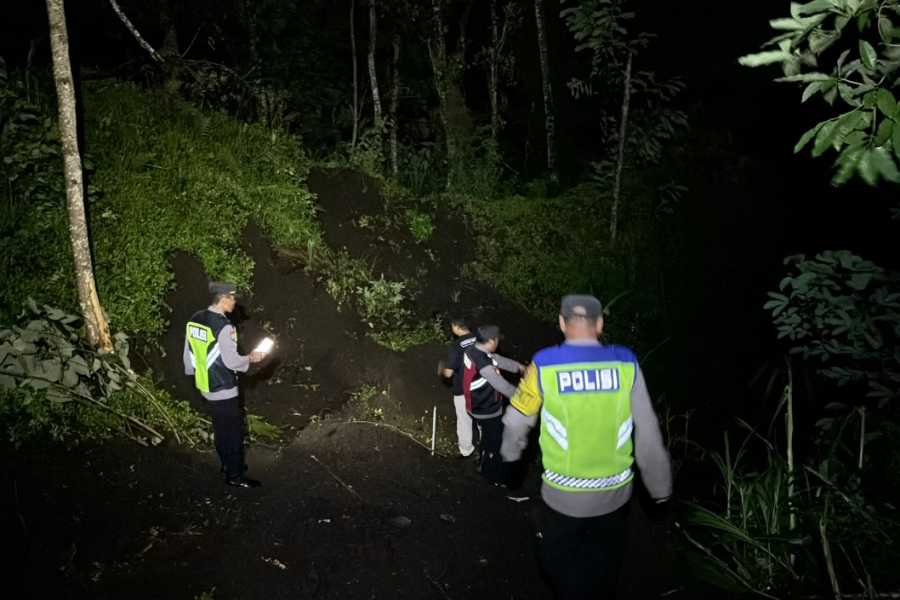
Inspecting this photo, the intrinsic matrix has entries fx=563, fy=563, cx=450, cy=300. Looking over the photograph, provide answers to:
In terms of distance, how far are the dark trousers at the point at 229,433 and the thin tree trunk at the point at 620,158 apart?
8.96 metres

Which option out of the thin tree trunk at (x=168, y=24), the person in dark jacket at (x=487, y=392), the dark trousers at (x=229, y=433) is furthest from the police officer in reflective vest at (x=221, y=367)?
the thin tree trunk at (x=168, y=24)

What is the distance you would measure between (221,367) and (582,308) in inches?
150

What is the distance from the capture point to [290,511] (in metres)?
5.56

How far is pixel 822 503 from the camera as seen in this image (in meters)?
3.87

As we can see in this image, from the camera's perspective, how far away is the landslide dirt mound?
14.8 ft

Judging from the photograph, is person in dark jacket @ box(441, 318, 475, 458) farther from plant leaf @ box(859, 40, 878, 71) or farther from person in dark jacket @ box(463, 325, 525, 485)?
plant leaf @ box(859, 40, 878, 71)

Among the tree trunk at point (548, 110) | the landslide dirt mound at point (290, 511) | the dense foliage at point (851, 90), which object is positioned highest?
the tree trunk at point (548, 110)

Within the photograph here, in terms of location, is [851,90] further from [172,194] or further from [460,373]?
[172,194]

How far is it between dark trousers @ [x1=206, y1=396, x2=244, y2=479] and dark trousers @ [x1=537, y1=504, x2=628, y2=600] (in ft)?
11.9

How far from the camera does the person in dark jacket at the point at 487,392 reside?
243 inches

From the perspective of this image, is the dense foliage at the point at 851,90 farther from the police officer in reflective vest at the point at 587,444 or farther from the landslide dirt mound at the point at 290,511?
the landslide dirt mound at the point at 290,511

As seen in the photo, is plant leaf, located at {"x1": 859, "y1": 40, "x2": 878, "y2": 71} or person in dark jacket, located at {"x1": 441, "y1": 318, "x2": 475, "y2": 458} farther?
person in dark jacket, located at {"x1": 441, "y1": 318, "x2": 475, "y2": 458}

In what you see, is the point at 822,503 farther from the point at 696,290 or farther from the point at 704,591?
the point at 696,290

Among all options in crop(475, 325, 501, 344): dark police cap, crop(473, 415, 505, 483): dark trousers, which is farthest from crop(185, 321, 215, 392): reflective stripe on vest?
crop(473, 415, 505, 483): dark trousers
